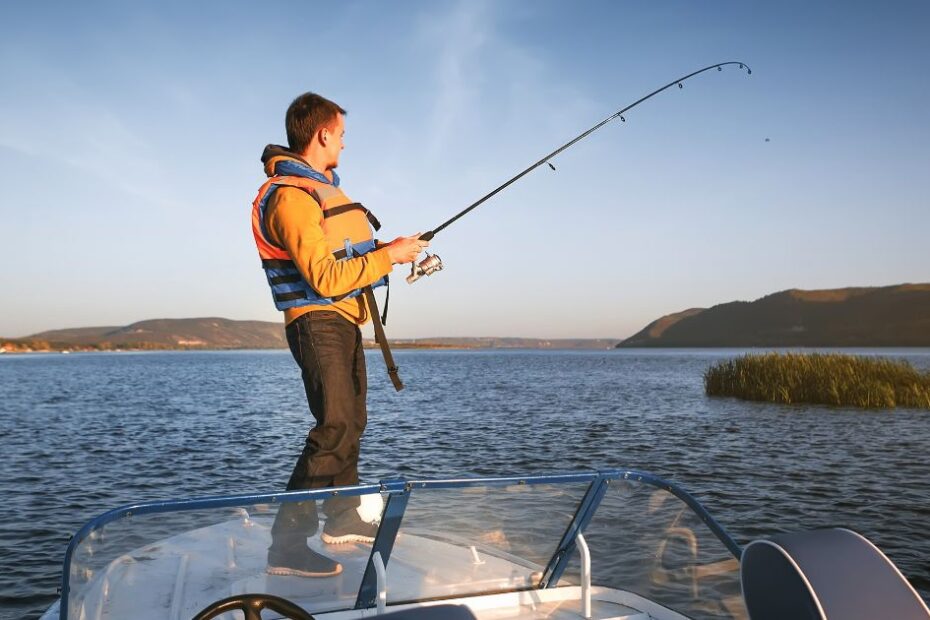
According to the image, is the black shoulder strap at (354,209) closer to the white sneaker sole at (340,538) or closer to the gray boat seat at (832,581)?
the white sneaker sole at (340,538)

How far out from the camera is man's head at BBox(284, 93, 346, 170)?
13.7ft

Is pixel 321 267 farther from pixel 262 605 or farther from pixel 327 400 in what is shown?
pixel 262 605

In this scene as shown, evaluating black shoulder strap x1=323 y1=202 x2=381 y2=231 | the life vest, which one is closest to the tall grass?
black shoulder strap x1=323 y1=202 x2=381 y2=231

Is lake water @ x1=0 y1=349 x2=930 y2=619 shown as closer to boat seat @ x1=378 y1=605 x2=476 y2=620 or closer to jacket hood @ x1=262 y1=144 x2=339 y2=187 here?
jacket hood @ x1=262 y1=144 x2=339 y2=187

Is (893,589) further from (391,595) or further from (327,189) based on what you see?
(327,189)

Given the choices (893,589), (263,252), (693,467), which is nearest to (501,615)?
(893,589)

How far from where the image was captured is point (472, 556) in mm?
3340

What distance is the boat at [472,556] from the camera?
2438mm

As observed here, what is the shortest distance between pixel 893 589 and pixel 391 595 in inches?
71.0

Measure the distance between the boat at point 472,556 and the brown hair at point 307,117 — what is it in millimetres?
2207

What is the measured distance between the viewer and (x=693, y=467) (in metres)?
16.8

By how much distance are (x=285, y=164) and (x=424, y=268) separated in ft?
3.93

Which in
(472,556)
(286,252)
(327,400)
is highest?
(286,252)

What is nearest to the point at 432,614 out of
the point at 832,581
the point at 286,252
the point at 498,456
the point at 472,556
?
the point at 832,581
